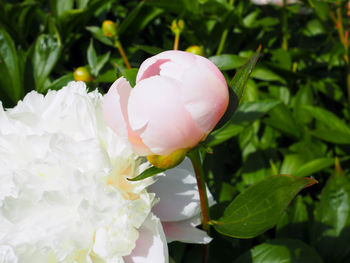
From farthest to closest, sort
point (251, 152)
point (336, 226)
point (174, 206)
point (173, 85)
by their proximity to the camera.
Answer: point (251, 152), point (336, 226), point (174, 206), point (173, 85)

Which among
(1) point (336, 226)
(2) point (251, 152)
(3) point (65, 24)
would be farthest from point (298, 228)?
(3) point (65, 24)

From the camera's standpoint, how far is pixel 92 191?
1.35 feet

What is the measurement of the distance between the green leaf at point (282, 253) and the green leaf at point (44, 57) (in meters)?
0.49

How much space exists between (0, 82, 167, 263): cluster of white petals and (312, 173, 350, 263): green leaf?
393 mm

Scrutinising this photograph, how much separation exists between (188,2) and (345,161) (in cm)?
47

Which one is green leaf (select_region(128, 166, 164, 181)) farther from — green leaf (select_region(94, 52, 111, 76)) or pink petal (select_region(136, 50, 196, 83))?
green leaf (select_region(94, 52, 111, 76))

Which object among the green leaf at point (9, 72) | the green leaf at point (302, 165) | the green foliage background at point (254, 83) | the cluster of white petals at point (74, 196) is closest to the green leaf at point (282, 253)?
the green foliage background at point (254, 83)

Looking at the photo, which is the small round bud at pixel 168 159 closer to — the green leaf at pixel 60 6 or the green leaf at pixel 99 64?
the green leaf at pixel 99 64

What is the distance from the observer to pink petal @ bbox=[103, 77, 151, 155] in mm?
380

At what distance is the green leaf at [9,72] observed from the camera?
0.74 meters

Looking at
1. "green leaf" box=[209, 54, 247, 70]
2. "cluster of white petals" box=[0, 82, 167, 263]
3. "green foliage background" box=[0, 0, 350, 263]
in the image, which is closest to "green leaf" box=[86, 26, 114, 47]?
"green foliage background" box=[0, 0, 350, 263]

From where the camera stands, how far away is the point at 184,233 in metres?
0.47

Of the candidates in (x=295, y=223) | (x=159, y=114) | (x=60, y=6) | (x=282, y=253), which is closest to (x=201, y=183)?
(x=159, y=114)

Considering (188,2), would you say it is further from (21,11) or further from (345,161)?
(345,161)
